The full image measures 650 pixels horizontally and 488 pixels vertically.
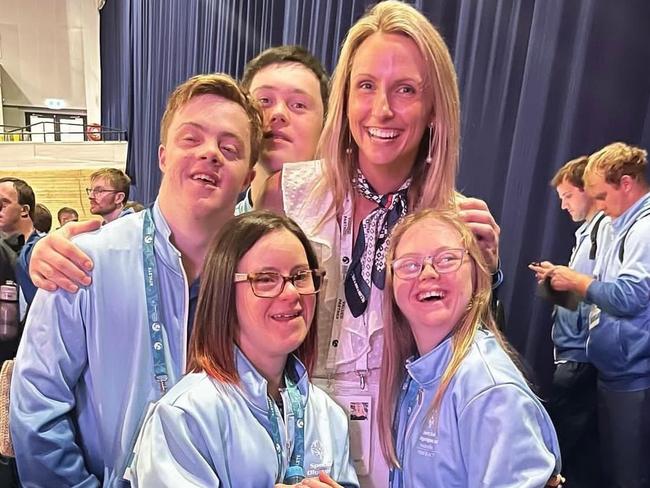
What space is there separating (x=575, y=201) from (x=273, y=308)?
169 centimetres

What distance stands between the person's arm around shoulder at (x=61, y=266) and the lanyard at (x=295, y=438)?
1.53 feet

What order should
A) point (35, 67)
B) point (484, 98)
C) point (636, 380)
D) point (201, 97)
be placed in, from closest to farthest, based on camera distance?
point (201, 97) → point (636, 380) → point (484, 98) → point (35, 67)

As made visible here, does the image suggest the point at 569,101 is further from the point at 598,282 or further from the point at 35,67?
the point at 35,67

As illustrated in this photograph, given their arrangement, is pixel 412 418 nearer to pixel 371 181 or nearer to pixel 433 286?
pixel 433 286

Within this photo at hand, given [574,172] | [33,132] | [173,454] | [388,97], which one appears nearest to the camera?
[173,454]

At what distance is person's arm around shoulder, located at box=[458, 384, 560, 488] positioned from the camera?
112cm

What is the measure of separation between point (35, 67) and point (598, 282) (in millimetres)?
19438

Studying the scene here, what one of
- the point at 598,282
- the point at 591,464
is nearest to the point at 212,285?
the point at 598,282

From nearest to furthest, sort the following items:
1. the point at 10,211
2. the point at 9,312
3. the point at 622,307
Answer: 1. the point at 622,307
2. the point at 9,312
3. the point at 10,211

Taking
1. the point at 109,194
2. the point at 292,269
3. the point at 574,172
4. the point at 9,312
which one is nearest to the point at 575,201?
the point at 574,172

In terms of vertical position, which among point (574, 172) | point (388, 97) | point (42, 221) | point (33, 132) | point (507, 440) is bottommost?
point (33, 132)

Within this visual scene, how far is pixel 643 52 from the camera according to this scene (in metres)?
2.24

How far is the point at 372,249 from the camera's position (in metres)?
1.45

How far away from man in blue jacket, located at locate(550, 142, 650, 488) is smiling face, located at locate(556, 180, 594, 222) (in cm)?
5
